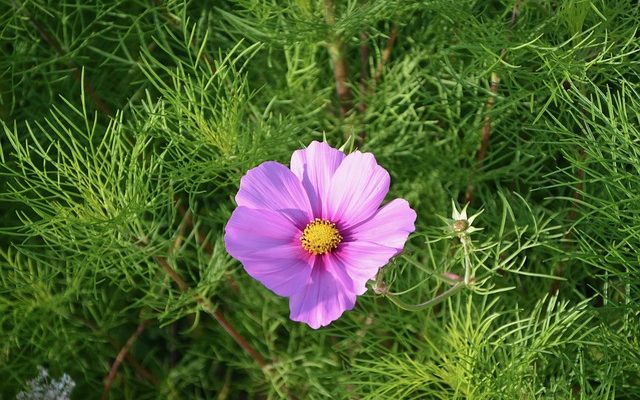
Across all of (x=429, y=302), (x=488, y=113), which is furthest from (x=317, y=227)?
(x=488, y=113)

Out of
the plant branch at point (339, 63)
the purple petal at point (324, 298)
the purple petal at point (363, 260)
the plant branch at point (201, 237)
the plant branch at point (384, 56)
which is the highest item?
the plant branch at point (384, 56)

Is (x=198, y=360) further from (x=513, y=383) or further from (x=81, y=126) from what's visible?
(x=513, y=383)

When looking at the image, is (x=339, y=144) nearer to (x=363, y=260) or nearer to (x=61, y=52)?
(x=363, y=260)

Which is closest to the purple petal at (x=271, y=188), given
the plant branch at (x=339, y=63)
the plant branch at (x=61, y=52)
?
the plant branch at (x=339, y=63)

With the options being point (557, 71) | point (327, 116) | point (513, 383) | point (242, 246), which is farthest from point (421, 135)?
point (242, 246)

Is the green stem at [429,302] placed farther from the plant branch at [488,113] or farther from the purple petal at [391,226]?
the plant branch at [488,113]

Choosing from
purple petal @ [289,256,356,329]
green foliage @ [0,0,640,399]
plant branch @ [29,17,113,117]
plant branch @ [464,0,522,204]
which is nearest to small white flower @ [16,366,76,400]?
green foliage @ [0,0,640,399]
